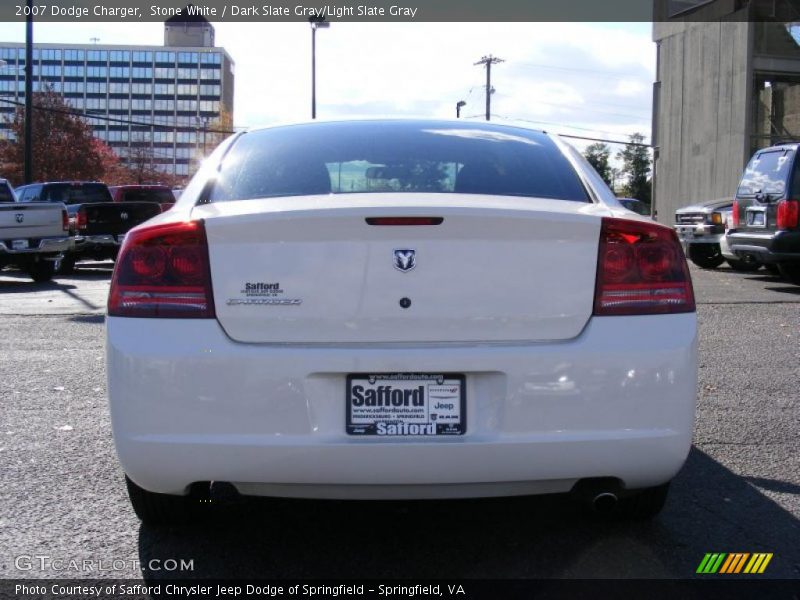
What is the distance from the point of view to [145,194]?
72.1 ft

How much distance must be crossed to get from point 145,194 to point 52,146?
41882 millimetres

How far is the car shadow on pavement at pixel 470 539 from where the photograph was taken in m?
3.07

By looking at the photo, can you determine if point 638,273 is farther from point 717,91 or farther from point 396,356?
point 717,91

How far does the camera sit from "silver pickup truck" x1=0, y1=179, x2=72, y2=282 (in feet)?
49.6

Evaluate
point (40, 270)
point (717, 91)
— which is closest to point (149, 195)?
point (40, 270)

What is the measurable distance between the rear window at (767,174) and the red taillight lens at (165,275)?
11333 millimetres

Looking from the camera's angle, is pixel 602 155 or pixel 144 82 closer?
pixel 602 155

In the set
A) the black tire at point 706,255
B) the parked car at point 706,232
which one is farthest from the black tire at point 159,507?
the black tire at point 706,255

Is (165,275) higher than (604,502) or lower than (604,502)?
higher

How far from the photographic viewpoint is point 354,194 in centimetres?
319

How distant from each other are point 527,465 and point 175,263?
4.27ft

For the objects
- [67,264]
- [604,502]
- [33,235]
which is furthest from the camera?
[67,264]

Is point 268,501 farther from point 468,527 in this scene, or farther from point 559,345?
point 559,345

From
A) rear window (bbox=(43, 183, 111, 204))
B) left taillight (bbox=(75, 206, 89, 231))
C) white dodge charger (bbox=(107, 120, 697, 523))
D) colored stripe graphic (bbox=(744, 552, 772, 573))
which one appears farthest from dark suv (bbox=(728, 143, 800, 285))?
rear window (bbox=(43, 183, 111, 204))
